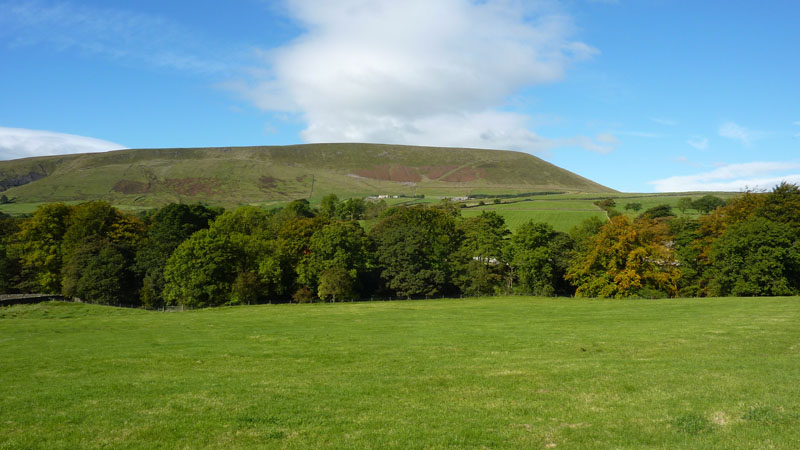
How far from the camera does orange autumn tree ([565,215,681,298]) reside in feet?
221

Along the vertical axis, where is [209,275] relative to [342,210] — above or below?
below

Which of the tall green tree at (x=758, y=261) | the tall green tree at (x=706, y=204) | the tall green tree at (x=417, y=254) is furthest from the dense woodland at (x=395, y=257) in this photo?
the tall green tree at (x=706, y=204)

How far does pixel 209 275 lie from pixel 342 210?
84.4 m

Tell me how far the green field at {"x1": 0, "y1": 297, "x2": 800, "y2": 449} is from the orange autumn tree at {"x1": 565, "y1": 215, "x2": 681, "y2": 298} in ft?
120

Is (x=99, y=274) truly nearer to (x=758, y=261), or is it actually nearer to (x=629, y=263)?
(x=629, y=263)

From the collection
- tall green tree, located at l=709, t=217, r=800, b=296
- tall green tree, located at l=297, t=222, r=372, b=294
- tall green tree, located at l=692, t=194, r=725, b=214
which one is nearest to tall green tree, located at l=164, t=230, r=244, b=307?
tall green tree, located at l=297, t=222, r=372, b=294

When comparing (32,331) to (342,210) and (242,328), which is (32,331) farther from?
(342,210)

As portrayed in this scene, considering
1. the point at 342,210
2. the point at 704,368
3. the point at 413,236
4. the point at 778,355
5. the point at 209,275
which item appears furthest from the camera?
the point at 342,210

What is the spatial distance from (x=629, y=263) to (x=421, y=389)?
6197cm

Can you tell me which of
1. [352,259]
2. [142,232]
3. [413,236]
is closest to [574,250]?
[413,236]

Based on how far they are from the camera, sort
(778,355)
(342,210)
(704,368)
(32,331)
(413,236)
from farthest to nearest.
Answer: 1. (342,210)
2. (413,236)
3. (32,331)
4. (778,355)
5. (704,368)

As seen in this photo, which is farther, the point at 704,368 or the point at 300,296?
the point at 300,296

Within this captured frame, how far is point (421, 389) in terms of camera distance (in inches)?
622

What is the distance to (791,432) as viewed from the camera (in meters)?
10.2
